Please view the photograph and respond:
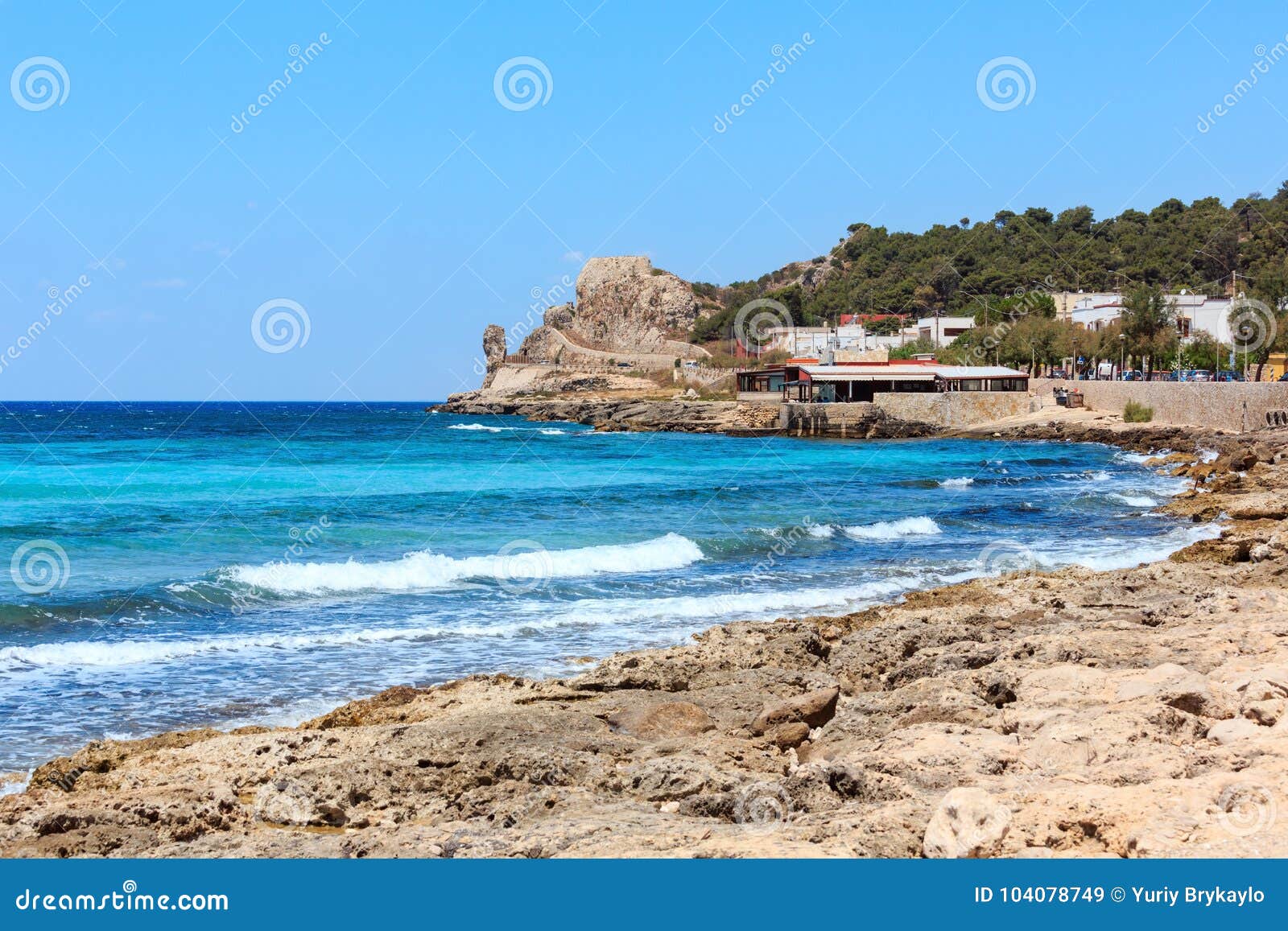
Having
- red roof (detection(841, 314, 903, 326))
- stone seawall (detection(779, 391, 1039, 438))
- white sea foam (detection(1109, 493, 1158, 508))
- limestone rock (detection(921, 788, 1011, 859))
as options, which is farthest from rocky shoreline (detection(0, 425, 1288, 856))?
red roof (detection(841, 314, 903, 326))

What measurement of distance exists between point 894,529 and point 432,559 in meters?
10.2

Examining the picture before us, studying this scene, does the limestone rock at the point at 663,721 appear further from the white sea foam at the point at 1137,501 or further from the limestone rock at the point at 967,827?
the white sea foam at the point at 1137,501

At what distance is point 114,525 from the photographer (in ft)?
86.1

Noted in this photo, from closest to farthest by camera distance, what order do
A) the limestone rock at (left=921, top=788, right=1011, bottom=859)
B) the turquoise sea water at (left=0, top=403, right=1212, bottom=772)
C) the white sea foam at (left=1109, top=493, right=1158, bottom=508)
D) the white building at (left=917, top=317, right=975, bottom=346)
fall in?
the limestone rock at (left=921, top=788, right=1011, bottom=859) → the turquoise sea water at (left=0, top=403, right=1212, bottom=772) → the white sea foam at (left=1109, top=493, right=1158, bottom=508) → the white building at (left=917, top=317, right=975, bottom=346)

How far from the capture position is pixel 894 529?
24891 mm

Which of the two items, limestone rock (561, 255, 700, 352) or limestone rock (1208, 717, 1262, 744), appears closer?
limestone rock (1208, 717, 1262, 744)

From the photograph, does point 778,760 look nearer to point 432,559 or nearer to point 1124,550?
point 432,559

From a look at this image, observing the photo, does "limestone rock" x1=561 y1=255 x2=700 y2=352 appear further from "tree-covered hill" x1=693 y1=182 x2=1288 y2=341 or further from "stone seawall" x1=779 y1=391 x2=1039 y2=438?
"stone seawall" x1=779 y1=391 x2=1039 y2=438

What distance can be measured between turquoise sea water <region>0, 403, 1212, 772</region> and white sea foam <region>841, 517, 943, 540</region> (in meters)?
0.13

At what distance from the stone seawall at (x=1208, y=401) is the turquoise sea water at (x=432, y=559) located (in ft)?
22.0

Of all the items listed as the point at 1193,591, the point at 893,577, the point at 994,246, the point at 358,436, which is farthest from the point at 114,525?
the point at 994,246

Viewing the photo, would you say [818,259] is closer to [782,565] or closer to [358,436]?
[358,436]

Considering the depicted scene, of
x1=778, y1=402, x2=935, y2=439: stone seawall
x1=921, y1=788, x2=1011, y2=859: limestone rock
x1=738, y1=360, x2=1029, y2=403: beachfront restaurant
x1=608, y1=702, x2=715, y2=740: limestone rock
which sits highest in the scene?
x1=738, y1=360, x2=1029, y2=403: beachfront restaurant

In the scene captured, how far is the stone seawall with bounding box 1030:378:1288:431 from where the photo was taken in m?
46.0
